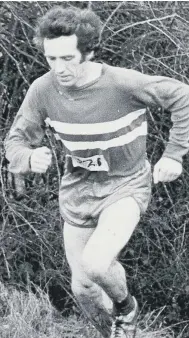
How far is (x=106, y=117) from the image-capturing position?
4.52m

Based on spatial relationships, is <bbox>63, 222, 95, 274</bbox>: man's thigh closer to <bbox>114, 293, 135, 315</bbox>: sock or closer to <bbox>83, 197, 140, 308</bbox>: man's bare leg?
<bbox>83, 197, 140, 308</bbox>: man's bare leg

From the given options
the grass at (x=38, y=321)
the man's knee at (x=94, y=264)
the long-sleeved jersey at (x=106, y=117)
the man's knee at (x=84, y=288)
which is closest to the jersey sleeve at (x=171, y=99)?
the long-sleeved jersey at (x=106, y=117)

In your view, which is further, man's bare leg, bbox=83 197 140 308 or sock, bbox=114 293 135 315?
sock, bbox=114 293 135 315

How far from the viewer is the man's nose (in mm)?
4398

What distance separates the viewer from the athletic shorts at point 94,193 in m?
4.64

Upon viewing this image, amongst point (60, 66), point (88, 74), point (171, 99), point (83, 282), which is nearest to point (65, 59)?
point (60, 66)

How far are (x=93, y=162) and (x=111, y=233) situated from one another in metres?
0.44

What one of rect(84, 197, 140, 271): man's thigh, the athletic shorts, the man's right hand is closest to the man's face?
the man's right hand

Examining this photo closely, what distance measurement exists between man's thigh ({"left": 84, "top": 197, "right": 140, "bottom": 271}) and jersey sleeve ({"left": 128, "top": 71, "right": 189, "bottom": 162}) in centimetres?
37

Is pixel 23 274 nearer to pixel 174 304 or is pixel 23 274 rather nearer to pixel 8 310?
pixel 8 310

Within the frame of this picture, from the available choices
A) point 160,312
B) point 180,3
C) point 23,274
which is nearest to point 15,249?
point 23,274

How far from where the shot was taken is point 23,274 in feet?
22.0

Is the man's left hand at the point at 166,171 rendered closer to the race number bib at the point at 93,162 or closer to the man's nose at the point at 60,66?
the race number bib at the point at 93,162

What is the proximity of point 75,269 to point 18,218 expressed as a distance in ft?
5.91
